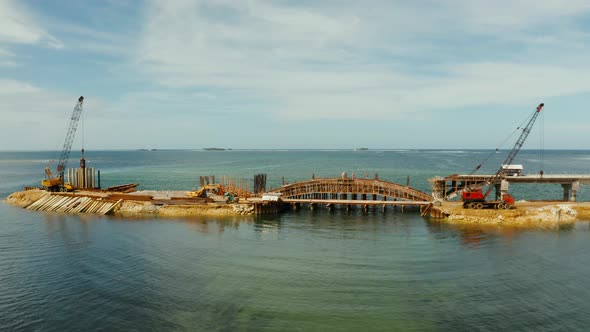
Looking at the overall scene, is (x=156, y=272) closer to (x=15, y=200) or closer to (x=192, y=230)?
(x=192, y=230)

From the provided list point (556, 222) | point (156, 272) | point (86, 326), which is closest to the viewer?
point (86, 326)

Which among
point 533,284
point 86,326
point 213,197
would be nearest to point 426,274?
point 533,284

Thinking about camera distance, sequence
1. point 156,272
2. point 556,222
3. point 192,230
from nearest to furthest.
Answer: point 156,272
point 192,230
point 556,222

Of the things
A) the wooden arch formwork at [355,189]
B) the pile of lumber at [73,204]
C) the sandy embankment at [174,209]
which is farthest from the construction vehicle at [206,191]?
the pile of lumber at [73,204]

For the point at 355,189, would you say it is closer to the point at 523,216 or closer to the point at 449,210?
the point at 449,210

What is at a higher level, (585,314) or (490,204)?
(490,204)
